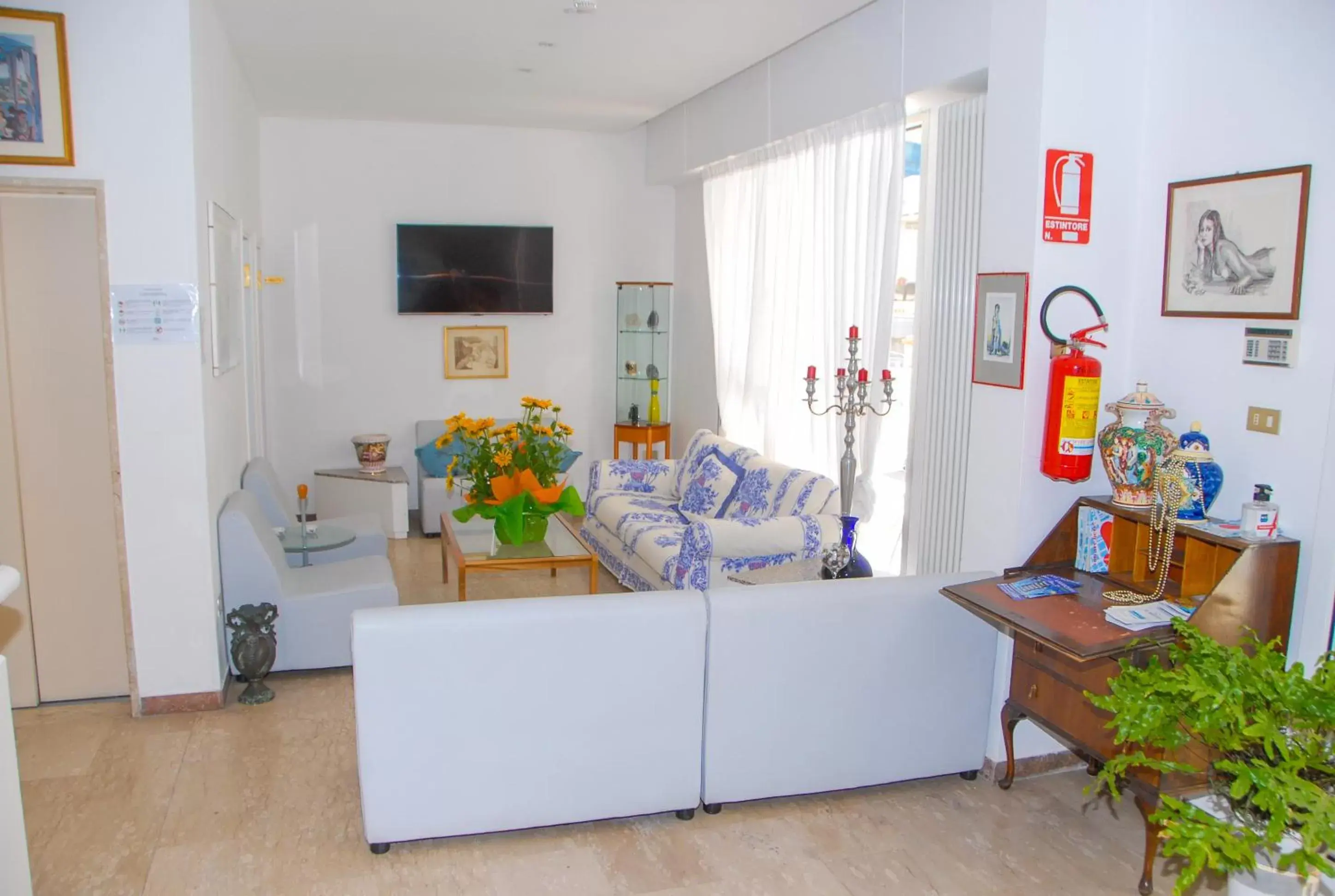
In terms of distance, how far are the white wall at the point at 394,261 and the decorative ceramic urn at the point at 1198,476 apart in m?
5.45

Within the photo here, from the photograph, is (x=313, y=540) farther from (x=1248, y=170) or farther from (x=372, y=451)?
(x=1248, y=170)

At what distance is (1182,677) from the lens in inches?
72.7

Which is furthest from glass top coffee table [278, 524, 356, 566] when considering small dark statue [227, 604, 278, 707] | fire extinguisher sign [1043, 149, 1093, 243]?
fire extinguisher sign [1043, 149, 1093, 243]

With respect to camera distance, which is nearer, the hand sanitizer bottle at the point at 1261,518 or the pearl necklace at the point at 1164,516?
the hand sanitizer bottle at the point at 1261,518

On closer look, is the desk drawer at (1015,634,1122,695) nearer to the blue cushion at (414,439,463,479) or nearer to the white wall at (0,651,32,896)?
the white wall at (0,651,32,896)

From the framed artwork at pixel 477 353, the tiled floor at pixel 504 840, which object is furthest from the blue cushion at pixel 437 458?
the tiled floor at pixel 504 840

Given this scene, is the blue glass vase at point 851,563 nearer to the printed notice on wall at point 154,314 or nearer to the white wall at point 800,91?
the white wall at point 800,91

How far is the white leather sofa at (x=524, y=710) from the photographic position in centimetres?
289

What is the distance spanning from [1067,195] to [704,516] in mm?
2968

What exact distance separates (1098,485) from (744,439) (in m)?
3.23

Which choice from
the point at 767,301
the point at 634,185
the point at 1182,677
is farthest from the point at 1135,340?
the point at 634,185

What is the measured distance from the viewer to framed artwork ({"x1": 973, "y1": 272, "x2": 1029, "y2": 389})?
11.2ft

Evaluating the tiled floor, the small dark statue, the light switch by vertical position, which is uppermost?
the light switch

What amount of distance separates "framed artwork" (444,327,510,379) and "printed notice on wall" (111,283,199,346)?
12.6 feet
